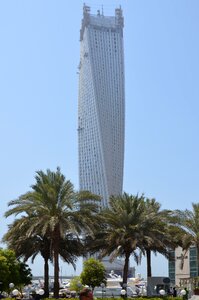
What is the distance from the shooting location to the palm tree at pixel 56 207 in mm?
42344

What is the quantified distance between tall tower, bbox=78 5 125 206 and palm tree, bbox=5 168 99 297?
114 m

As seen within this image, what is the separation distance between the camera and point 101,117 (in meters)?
160

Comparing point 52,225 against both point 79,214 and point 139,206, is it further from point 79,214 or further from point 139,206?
point 139,206

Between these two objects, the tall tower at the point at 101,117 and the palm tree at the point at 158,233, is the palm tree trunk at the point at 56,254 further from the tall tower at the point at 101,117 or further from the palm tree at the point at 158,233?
the tall tower at the point at 101,117

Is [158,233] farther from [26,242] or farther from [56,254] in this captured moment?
[26,242]

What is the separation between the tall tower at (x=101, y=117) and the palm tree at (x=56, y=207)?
113956mm

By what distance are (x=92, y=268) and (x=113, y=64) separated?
389 feet

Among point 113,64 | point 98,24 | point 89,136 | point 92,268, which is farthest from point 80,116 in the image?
point 92,268

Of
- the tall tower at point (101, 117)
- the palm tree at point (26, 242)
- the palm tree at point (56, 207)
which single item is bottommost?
the palm tree at point (26, 242)

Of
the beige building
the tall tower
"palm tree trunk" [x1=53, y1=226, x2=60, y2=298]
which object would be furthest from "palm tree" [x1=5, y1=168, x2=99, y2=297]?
the tall tower

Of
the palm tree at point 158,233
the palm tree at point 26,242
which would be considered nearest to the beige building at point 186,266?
the palm tree at point 158,233

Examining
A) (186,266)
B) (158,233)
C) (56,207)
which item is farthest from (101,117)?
(56,207)

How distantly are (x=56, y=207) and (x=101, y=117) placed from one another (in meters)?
118

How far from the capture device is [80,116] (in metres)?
165
